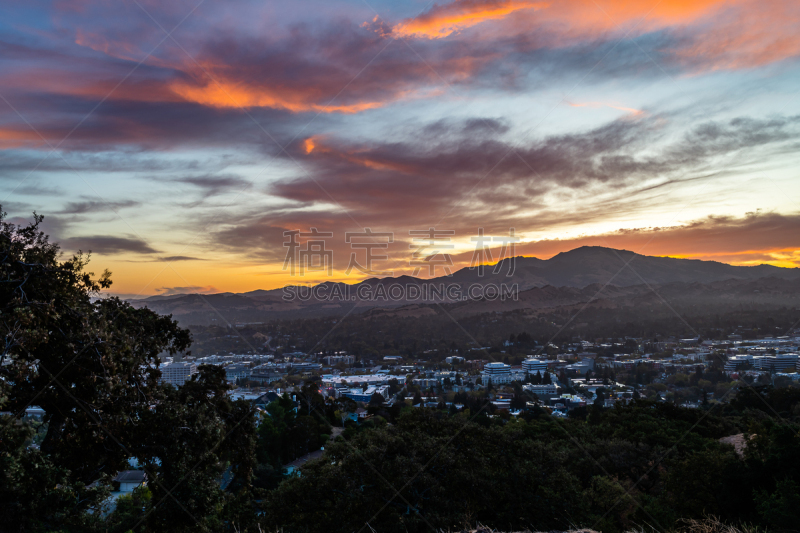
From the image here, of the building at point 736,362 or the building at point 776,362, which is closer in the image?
the building at point 776,362

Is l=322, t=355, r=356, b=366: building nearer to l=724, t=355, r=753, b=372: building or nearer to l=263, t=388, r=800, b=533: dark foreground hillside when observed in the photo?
l=724, t=355, r=753, b=372: building

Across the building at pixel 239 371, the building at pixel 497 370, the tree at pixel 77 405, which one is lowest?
the building at pixel 497 370

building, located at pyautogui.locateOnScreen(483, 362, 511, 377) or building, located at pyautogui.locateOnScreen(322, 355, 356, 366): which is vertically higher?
building, located at pyautogui.locateOnScreen(483, 362, 511, 377)

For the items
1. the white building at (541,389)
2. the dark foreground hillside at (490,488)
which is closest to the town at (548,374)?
the white building at (541,389)

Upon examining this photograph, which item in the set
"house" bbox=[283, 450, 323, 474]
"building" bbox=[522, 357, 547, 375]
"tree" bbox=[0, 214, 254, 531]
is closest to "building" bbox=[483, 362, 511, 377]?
"building" bbox=[522, 357, 547, 375]

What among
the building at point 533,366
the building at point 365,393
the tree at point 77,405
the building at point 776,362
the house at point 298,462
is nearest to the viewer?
the tree at point 77,405

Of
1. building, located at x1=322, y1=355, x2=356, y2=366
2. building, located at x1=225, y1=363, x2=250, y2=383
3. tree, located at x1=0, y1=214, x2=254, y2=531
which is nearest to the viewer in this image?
tree, located at x1=0, y1=214, x2=254, y2=531

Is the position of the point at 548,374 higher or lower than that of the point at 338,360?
higher

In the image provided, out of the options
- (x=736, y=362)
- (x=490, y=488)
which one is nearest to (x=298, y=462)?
(x=490, y=488)

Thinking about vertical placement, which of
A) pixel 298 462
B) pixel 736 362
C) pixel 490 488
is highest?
pixel 490 488

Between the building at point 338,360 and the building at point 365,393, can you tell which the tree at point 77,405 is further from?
the building at point 338,360

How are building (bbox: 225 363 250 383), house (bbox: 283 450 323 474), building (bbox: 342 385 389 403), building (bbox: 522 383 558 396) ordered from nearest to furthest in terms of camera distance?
house (bbox: 283 450 323 474) → building (bbox: 342 385 389 403) → building (bbox: 522 383 558 396) → building (bbox: 225 363 250 383)

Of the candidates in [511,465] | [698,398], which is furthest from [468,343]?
[511,465]

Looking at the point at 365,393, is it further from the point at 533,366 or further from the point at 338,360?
the point at 338,360
